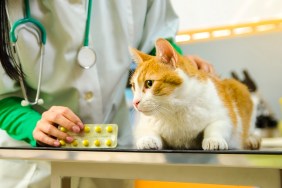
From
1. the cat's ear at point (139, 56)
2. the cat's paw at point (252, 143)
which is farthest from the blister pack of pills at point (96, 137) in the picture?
the cat's paw at point (252, 143)

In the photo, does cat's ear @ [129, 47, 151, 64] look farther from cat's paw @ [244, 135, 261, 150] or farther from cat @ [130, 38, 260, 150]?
cat's paw @ [244, 135, 261, 150]

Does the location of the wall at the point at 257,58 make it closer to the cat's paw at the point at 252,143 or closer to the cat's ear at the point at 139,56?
the cat's paw at the point at 252,143

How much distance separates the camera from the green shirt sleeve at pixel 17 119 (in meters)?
0.68

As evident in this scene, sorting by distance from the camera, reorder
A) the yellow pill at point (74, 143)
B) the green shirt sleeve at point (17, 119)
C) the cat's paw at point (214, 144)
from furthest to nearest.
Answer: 1. the green shirt sleeve at point (17, 119)
2. the yellow pill at point (74, 143)
3. the cat's paw at point (214, 144)

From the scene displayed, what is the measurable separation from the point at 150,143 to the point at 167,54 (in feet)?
0.47

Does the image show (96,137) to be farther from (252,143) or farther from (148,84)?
(252,143)

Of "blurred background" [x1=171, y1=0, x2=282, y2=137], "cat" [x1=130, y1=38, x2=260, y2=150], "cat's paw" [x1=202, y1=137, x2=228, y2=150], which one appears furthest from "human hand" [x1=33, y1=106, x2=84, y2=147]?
"blurred background" [x1=171, y1=0, x2=282, y2=137]

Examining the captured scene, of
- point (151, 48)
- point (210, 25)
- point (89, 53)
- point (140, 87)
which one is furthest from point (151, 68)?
point (210, 25)

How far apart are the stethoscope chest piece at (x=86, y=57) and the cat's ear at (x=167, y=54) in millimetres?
219

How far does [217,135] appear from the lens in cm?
48

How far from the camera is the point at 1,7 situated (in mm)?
669

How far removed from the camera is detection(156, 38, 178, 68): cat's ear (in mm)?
519

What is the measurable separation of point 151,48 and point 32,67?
12.4 inches

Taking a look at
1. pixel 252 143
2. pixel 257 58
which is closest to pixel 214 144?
pixel 252 143
